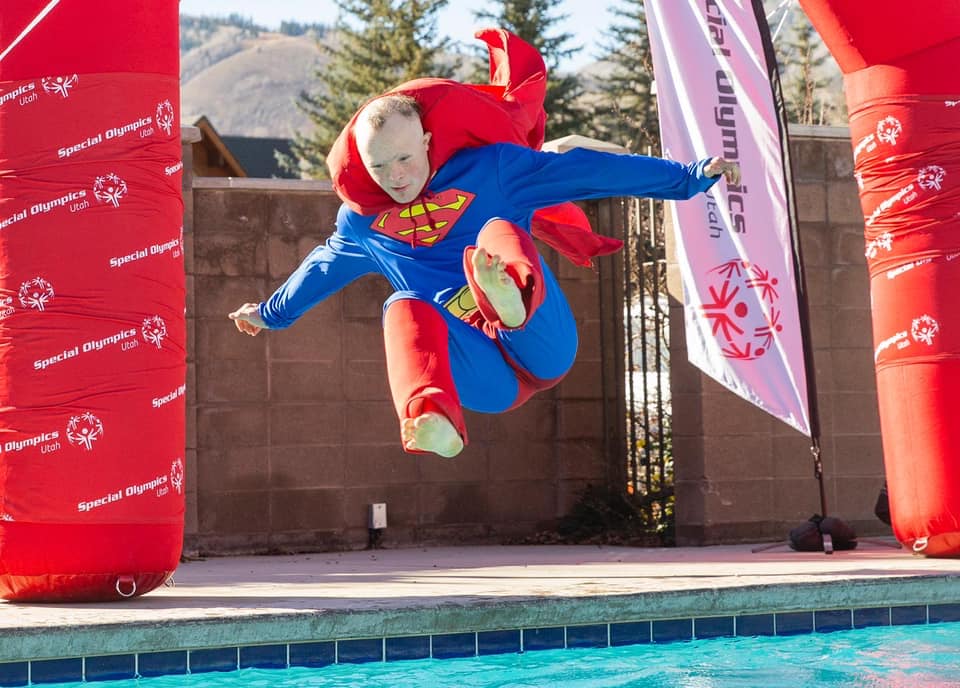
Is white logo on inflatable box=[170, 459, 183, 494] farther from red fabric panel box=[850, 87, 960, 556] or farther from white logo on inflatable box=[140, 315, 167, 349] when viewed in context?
red fabric panel box=[850, 87, 960, 556]

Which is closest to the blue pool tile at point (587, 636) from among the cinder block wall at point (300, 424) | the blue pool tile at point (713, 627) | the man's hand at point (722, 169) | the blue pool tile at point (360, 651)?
the blue pool tile at point (713, 627)

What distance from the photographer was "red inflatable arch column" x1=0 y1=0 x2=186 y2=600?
17.0 ft

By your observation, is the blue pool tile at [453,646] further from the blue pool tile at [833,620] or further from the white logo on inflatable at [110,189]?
the white logo on inflatable at [110,189]

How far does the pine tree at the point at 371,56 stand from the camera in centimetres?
3484

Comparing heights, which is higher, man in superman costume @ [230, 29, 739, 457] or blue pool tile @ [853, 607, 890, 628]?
man in superman costume @ [230, 29, 739, 457]

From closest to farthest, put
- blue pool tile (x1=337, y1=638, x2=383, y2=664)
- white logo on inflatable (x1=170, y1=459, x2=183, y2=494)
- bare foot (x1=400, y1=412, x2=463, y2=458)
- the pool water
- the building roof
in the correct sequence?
1. bare foot (x1=400, y1=412, x2=463, y2=458)
2. the pool water
3. blue pool tile (x1=337, y1=638, x2=383, y2=664)
4. white logo on inflatable (x1=170, y1=459, x2=183, y2=494)
5. the building roof

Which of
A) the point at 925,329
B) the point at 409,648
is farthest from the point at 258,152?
the point at 409,648

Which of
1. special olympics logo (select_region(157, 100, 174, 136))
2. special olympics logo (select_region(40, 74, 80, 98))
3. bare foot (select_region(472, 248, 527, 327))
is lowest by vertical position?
bare foot (select_region(472, 248, 527, 327))

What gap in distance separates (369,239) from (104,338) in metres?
1.19

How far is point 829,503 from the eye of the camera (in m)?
8.32

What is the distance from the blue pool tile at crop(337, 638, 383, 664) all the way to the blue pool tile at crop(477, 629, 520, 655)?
356 mm

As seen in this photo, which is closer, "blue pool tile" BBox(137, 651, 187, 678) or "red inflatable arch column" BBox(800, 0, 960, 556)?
"blue pool tile" BBox(137, 651, 187, 678)

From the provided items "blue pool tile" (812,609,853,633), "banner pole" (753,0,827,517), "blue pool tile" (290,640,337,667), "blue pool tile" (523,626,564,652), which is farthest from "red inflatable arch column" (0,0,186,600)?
"banner pole" (753,0,827,517)

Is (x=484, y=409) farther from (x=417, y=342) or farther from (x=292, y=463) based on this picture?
(x=292, y=463)
